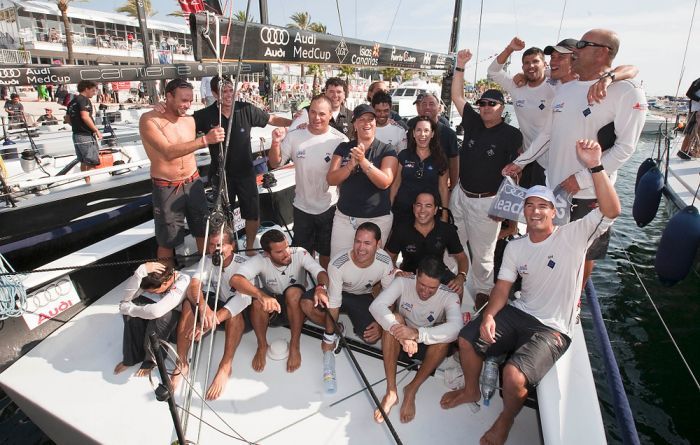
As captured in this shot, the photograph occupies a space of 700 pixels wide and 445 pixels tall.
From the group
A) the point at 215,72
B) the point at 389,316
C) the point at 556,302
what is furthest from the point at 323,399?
the point at 215,72

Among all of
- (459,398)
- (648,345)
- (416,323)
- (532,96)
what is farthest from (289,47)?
(648,345)

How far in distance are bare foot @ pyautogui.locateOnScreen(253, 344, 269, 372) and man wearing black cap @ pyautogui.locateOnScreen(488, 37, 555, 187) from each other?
258 cm

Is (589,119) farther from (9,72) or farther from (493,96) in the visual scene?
(9,72)

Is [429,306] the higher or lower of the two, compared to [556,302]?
lower

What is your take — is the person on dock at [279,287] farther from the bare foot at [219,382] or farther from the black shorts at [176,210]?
the black shorts at [176,210]

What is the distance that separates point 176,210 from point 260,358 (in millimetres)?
1483

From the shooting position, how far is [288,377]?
9.55 feet

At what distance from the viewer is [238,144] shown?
12.7 feet

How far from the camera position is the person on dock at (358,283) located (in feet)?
9.74

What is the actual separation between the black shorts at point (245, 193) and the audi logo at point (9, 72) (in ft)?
6.05

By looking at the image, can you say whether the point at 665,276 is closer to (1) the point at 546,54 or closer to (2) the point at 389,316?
(1) the point at 546,54

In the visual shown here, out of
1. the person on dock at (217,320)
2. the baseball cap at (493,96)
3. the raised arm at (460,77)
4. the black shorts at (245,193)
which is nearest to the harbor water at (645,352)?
the person on dock at (217,320)

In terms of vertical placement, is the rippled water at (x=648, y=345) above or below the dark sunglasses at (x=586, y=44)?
below

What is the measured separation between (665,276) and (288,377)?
358cm
